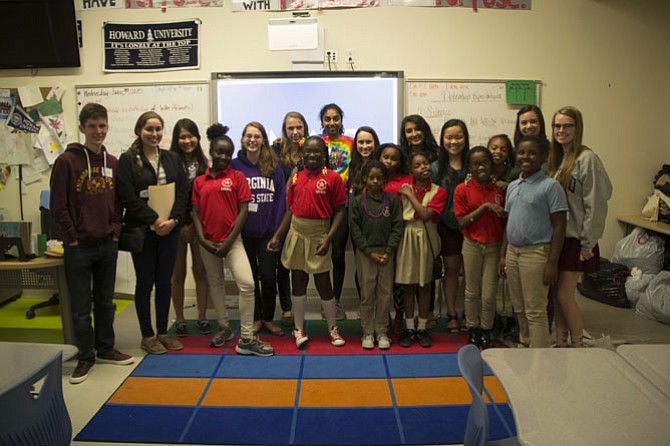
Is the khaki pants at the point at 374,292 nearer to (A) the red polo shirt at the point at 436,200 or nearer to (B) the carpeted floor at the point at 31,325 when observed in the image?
(A) the red polo shirt at the point at 436,200

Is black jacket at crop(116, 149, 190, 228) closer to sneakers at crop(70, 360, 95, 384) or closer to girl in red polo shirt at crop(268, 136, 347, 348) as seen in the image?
girl in red polo shirt at crop(268, 136, 347, 348)

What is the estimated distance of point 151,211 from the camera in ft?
9.20

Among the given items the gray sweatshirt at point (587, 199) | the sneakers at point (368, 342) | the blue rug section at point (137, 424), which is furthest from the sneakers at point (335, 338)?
the gray sweatshirt at point (587, 199)

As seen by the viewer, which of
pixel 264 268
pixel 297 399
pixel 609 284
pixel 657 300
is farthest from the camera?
pixel 609 284

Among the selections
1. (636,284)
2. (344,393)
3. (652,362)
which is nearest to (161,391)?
(344,393)

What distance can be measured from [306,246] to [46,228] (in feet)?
7.75

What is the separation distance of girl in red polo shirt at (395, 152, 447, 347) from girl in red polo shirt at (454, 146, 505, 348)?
0.15 meters

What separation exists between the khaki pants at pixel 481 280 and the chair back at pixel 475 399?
1.52 metres

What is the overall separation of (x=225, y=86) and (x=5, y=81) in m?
1.80

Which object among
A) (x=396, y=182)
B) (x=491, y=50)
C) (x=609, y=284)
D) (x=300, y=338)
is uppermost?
(x=491, y=50)

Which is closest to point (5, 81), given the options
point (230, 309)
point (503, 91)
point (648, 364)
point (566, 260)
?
point (230, 309)

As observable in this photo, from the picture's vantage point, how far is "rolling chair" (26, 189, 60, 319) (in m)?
3.62

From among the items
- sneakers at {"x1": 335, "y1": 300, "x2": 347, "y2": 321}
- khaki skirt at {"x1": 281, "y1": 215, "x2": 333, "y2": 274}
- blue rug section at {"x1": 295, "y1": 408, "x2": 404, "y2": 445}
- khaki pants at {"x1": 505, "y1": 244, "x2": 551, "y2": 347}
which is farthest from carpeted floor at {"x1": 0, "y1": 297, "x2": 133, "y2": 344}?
khaki pants at {"x1": 505, "y1": 244, "x2": 551, "y2": 347}

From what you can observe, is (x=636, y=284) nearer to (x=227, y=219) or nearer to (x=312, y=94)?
(x=312, y=94)
